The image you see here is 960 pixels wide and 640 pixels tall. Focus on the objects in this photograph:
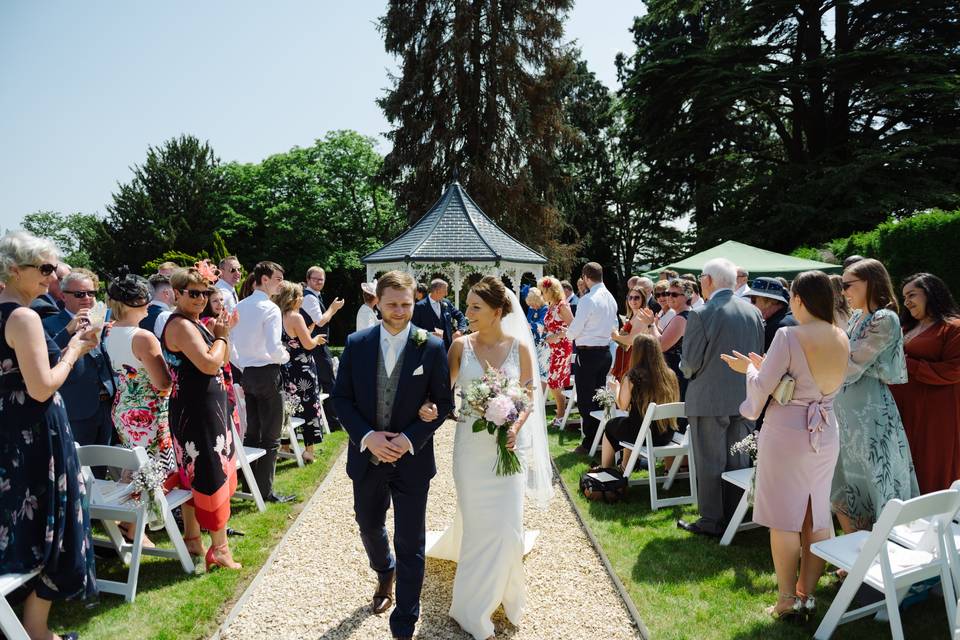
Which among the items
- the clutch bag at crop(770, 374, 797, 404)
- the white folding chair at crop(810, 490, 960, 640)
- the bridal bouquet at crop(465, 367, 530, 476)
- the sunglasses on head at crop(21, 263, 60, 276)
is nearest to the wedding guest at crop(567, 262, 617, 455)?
Result: the clutch bag at crop(770, 374, 797, 404)

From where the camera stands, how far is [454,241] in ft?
47.0

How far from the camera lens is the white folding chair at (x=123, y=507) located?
4.12 meters

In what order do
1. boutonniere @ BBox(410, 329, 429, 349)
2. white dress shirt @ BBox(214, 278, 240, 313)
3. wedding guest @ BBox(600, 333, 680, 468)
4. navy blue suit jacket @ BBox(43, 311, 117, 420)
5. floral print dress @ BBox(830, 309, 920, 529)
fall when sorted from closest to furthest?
1. boutonniere @ BBox(410, 329, 429, 349)
2. floral print dress @ BBox(830, 309, 920, 529)
3. navy blue suit jacket @ BBox(43, 311, 117, 420)
4. wedding guest @ BBox(600, 333, 680, 468)
5. white dress shirt @ BBox(214, 278, 240, 313)

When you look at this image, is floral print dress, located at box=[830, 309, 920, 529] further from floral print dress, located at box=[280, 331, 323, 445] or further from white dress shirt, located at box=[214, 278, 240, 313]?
white dress shirt, located at box=[214, 278, 240, 313]

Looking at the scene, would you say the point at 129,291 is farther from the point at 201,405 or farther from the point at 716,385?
the point at 716,385

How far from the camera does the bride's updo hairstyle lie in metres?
3.76

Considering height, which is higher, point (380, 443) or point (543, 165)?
point (543, 165)

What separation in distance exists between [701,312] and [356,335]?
306cm

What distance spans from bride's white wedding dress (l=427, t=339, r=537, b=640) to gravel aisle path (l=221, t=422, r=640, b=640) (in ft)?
0.62

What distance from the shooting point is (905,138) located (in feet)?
63.9

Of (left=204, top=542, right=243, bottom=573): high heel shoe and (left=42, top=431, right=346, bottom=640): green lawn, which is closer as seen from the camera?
(left=42, top=431, right=346, bottom=640): green lawn

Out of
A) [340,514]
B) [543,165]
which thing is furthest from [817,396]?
[543,165]

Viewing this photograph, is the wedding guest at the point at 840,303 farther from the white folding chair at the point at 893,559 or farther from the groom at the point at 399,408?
the groom at the point at 399,408

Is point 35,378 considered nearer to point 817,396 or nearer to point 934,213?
point 817,396
